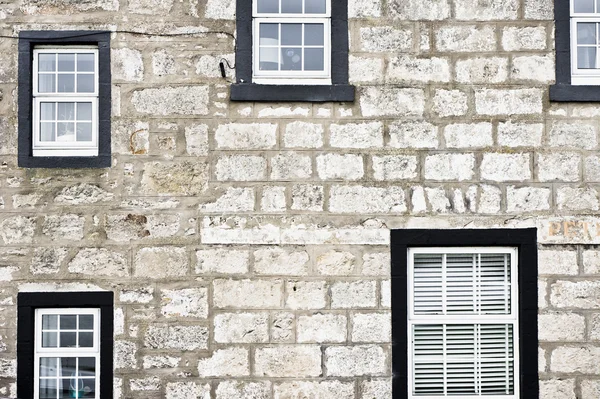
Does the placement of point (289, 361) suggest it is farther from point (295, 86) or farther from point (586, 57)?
point (586, 57)

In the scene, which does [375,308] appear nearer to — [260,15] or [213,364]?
[213,364]

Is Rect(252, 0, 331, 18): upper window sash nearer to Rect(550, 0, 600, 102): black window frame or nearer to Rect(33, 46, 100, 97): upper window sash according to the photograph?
Rect(33, 46, 100, 97): upper window sash

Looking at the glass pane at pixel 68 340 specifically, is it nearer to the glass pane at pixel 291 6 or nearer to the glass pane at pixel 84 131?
the glass pane at pixel 84 131

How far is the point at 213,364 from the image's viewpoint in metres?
7.23

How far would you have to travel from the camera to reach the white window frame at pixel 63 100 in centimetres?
744

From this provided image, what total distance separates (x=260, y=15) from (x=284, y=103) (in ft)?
2.90

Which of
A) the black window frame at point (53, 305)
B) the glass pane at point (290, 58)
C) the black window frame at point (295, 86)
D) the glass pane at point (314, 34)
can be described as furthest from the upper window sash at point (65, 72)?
the glass pane at point (314, 34)

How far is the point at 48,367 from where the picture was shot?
7.35 meters

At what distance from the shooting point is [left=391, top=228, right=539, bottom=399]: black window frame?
7262 millimetres

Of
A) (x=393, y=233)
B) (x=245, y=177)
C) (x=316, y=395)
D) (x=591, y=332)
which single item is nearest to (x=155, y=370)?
(x=316, y=395)

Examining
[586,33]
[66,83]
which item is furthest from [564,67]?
[66,83]

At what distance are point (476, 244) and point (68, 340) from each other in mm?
3914

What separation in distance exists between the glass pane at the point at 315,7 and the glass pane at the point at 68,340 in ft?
12.4

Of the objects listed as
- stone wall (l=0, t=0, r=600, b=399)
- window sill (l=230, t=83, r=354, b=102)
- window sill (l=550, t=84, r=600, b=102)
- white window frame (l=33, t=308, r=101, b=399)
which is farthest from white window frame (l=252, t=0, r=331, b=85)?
white window frame (l=33, t=308, r=101, b=399)
